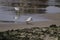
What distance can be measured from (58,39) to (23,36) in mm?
1137

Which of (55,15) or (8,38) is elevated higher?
(8,38)

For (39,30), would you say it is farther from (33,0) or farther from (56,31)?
(33,0)

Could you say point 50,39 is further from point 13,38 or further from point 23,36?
point 13,38

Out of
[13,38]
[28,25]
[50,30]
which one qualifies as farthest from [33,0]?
[13,38]

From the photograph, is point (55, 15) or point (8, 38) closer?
point (8, 38)

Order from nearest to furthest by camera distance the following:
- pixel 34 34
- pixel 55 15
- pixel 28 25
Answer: pixel 34 34, pixel 28 25, pixel 55 15

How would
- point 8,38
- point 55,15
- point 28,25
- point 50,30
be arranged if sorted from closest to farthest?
point 8,38
point 50,30
point 28,25
point 55,15

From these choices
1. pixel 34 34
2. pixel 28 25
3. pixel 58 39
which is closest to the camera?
pixel 58 39

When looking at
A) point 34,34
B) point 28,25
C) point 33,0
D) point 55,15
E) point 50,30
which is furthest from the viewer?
point 33,0

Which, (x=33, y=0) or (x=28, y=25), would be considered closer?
(x=28, y=25)

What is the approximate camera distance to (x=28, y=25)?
9047 mm

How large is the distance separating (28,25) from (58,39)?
2523mm

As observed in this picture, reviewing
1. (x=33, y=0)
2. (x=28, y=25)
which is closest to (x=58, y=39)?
(x=28, y=25)

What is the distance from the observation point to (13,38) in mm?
6227
